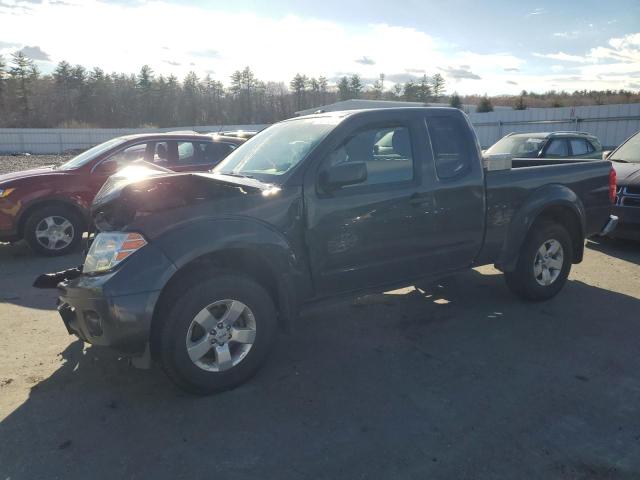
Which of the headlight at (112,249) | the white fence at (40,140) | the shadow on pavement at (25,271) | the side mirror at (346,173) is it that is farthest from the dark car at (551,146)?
the white fence at (40,140)

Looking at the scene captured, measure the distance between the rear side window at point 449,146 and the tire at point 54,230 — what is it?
18.6 ft

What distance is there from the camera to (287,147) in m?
4.16

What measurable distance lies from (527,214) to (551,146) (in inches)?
303

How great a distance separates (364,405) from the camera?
327 cm

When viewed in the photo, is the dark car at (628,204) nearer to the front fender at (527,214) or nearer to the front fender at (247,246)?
the front fender at (527,214)

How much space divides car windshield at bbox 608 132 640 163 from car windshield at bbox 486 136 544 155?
2.66 m

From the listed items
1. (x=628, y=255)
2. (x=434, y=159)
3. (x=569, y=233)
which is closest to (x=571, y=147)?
(x=628, y=255)

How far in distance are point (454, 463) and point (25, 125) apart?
75.6 m

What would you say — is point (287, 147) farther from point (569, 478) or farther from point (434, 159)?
point (569, 478)

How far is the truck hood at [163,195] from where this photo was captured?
3.24m

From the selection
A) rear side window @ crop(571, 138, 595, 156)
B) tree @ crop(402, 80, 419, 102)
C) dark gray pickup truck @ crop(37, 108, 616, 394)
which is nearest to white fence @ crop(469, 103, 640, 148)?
rear side window @ crop(571, 138, 595, 156)

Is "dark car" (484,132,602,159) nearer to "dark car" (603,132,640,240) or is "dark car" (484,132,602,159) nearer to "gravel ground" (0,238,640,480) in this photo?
"dark car" (603,132,640,240)

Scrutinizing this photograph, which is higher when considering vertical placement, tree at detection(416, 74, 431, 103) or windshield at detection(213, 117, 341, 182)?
tree at detection(416, 74, 431, 103)

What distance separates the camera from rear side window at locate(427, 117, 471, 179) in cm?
435
